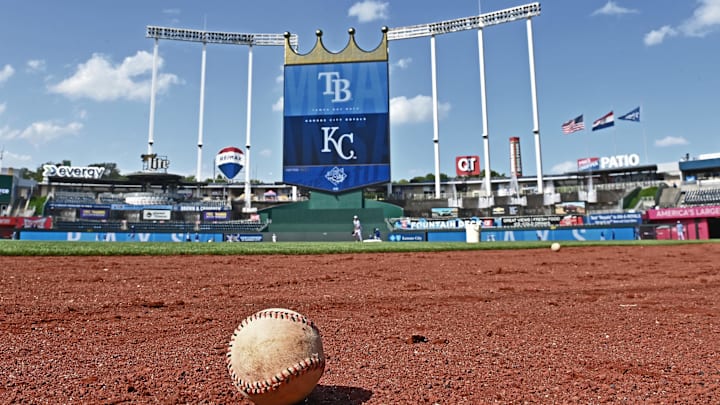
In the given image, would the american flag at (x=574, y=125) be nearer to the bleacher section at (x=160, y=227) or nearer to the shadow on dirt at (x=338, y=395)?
the bleacher section at (x=160, y=227)

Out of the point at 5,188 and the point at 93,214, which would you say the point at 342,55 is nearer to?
the point at 93,214

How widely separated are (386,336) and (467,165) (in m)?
58.1

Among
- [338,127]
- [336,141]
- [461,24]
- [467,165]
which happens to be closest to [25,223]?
[336,141]

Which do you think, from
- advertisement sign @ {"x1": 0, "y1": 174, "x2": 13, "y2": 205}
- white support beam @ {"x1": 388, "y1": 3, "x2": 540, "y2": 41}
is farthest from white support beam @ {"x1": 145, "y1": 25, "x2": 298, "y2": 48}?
advertisement sign @ {"x1": 0, "y1": 174, "x2": 13, "y2": 205}

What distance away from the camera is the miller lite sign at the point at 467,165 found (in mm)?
59562

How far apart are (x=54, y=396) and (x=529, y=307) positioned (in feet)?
16.1

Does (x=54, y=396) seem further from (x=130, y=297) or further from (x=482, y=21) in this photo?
(x=482, y=21)

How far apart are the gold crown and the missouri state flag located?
2668 centimetres

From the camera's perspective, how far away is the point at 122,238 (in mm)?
30672

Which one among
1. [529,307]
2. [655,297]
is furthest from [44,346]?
[655,297]

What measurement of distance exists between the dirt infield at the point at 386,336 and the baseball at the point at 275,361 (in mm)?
230

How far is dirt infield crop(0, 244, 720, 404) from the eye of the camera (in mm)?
2758

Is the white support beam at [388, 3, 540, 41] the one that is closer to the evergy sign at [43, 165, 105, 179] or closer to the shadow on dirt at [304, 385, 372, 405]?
the evergy sign at [43, 165, 105, 179]

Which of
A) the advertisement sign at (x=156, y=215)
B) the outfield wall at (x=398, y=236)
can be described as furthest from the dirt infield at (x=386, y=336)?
the advertisement sign at (x=156, y=215)
